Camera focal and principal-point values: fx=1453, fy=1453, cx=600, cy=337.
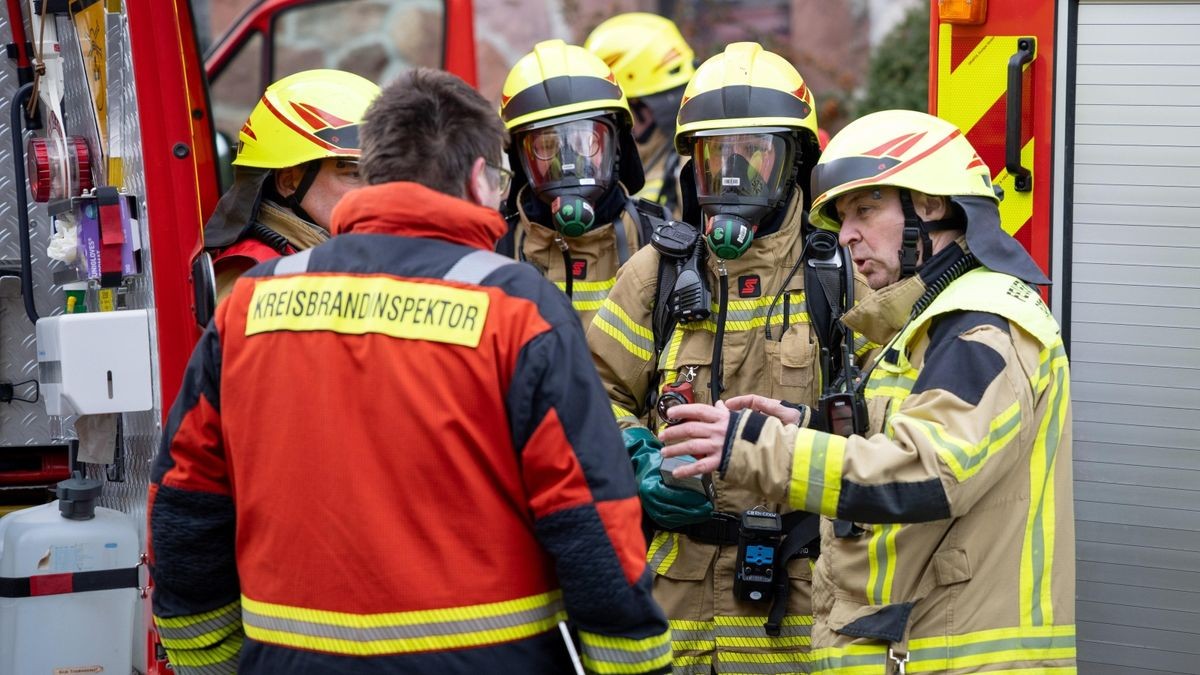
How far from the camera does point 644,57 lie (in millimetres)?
7445

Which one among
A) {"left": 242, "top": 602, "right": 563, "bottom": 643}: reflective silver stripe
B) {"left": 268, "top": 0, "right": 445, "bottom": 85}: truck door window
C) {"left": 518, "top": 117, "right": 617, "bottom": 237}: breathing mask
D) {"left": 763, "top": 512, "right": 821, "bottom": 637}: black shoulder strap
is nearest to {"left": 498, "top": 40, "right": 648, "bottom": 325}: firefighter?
{"left": 518, "top": 117, "right": 617, "bottom": 237}: breathing mask

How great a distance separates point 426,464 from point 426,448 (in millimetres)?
26

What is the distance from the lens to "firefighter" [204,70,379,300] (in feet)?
12.2

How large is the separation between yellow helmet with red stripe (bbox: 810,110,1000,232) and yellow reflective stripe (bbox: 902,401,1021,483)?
1.72 ft

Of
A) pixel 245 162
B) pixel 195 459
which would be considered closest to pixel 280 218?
pixel 245 162

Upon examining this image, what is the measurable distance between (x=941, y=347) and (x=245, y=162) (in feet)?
6.40

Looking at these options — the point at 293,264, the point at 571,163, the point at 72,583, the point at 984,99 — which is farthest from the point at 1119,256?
the point at 72,583

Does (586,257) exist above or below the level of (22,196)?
below

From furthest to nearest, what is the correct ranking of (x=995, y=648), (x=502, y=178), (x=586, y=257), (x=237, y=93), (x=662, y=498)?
(x=237, y=93) < (x=586, y=257) < (x=662, y=498) < (x=995, y=648) < (x=502, y=178)

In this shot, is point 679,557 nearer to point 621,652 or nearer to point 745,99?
point 745,99

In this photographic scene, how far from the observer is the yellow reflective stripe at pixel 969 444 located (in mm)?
2697

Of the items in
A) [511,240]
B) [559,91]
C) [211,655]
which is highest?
[559,91]

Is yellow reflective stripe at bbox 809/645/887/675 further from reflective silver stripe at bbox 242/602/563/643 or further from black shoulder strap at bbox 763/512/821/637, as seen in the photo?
reflective silver stripe at bbox 242/602/563/643

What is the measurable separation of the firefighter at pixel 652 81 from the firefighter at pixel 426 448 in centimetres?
448
